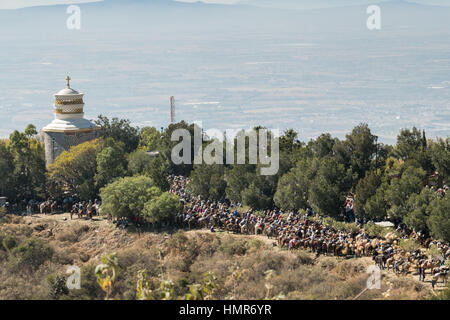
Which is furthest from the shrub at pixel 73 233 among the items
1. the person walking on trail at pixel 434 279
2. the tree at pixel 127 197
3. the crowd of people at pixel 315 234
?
the person walking on trail at pixel 434 279

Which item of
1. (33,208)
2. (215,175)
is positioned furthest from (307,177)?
(33,208)

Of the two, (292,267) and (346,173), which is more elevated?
(346,173)

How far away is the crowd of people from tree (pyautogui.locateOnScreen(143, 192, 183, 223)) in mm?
760

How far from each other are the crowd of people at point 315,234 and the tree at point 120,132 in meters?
20.4

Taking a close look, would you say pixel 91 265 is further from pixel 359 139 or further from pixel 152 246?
pixel 359 139

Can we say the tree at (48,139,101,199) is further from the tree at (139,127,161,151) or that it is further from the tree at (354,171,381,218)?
the tree at (354,171,381,218)

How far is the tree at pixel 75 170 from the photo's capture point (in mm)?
55375

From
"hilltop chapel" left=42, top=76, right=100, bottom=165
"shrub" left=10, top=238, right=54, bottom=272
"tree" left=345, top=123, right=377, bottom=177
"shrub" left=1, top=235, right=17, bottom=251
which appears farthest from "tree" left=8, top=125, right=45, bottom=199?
"tree" left=345, top=123, right=377, bottom=177

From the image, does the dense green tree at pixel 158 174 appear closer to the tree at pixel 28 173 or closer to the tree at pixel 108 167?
the tree at pixel 108 167

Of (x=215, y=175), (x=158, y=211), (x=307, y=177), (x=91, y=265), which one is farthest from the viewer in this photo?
(x=215, y=175)

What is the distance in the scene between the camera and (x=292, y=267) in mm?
37312

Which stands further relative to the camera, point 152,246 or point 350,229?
point 152,246

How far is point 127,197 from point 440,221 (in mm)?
21489

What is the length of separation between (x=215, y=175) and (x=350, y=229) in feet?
50.0
